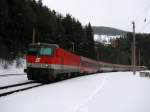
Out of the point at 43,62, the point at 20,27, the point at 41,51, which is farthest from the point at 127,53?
the point at 43,62

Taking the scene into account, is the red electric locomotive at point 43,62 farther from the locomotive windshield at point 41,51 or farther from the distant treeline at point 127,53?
the distant treeline at point 127,53

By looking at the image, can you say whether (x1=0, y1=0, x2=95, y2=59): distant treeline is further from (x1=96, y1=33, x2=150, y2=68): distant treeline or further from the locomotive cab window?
(x1=96, y1=33, x2=150, y2=68): distant treeline

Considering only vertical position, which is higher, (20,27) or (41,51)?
(20,27)

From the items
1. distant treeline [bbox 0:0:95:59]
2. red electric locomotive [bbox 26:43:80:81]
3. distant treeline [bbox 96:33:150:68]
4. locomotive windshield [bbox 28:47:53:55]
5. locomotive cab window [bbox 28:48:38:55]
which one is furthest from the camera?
distant treeline [bbox 96:33:150:68]

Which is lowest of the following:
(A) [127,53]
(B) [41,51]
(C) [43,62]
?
(C) [43,62]

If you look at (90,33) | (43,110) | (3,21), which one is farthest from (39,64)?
(90,33)

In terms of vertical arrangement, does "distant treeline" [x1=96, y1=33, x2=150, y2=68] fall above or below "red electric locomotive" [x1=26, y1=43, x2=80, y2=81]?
above

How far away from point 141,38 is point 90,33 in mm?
19812

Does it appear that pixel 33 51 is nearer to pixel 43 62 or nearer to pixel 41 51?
pixel 41 51

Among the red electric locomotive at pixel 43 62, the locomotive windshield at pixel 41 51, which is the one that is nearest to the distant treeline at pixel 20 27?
the locomotive windshield at pixel 41 51

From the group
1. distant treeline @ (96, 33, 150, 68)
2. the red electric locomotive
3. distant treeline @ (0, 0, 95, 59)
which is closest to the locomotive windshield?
the red electric locomotive

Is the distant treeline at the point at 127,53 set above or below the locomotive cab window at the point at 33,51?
above

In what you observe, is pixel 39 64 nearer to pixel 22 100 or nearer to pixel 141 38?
pixel 22 100

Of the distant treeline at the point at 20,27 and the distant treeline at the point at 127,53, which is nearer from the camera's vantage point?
the distant treeline at the point at 20,27
